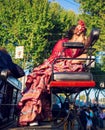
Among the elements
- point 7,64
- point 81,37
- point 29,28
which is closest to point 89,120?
point 81,37

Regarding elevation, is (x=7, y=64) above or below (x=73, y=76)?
above

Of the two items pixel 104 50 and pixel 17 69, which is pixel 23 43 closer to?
pixel 104 50

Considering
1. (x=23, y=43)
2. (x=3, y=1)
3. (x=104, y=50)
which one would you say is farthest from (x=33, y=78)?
(x=3, y=1)

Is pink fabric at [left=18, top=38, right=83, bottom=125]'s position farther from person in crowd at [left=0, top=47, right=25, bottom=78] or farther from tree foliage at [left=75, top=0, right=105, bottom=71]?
tree foliage at [left=75, top=0, right=105, bottom=71]

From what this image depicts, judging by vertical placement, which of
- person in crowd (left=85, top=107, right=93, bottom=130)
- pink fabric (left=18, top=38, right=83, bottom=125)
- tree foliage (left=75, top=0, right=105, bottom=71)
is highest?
tree foliage (left=75, top=0, right=105, bottom=71)

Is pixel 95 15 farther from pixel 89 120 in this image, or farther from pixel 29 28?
pixel 89 120

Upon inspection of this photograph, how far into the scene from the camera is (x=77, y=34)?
7.48 metres

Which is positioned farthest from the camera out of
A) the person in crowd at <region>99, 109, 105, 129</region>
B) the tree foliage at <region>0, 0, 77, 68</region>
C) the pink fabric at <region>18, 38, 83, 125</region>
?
the tree foliage at <region>0, 0, 77, 68</region>

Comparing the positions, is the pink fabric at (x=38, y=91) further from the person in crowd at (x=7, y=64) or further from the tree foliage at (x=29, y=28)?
the tree foliage at (x=29, y=28)

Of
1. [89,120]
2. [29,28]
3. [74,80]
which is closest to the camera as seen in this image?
[74,80]

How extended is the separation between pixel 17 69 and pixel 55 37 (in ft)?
77.6

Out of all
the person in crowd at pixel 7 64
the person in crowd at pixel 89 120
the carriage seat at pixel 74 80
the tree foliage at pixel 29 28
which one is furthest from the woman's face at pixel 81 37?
the tree foliage at pixel 29 28

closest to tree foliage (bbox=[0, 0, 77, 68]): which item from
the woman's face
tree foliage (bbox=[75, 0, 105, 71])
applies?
tree foliage (bbox=[75, 0, 105, 71])

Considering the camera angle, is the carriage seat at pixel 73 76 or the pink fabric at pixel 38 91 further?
the pink fabric at pixel 38 91
